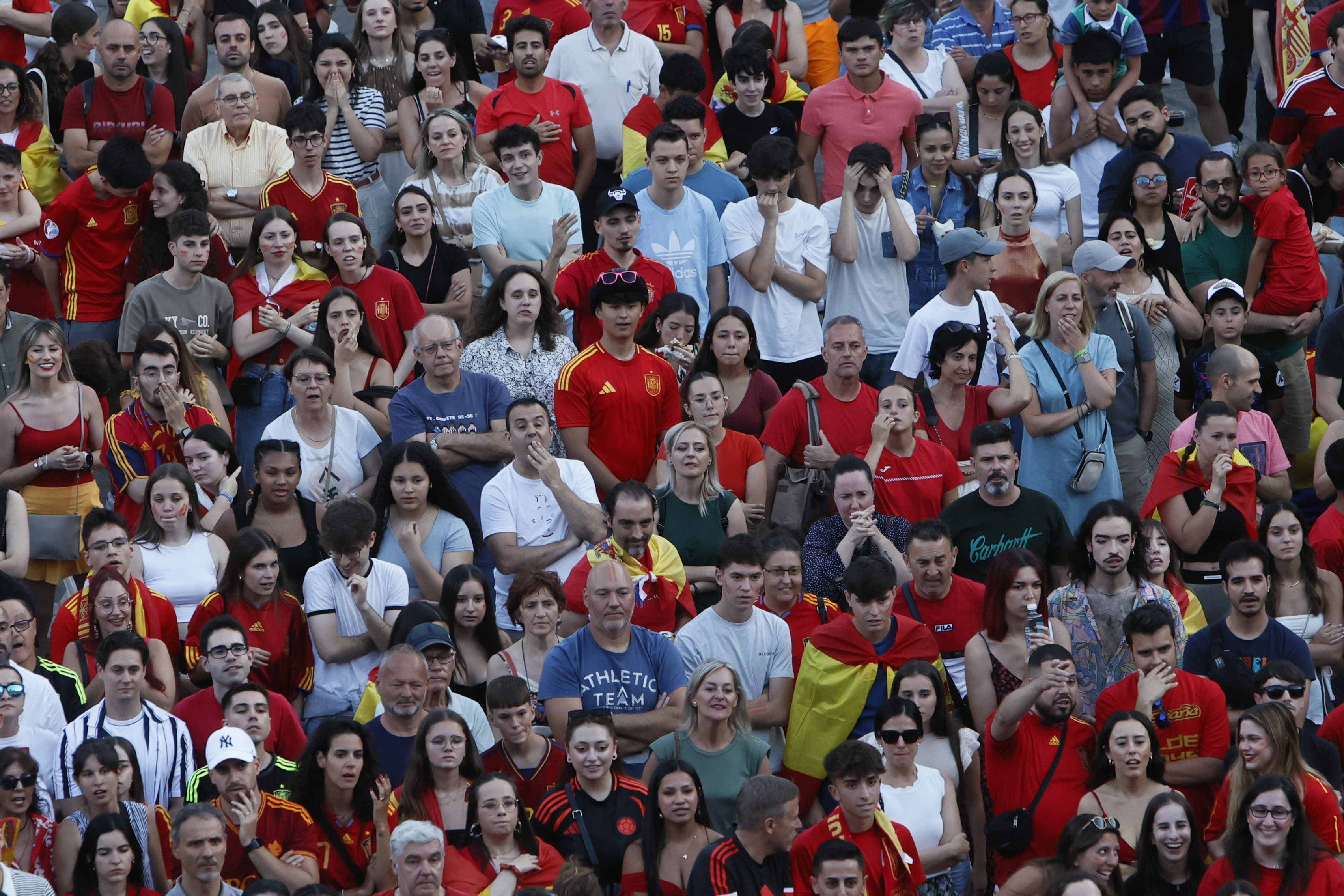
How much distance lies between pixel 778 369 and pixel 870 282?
0.74 meters

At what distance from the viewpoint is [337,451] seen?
32.3ft

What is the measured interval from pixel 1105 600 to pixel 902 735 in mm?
1356

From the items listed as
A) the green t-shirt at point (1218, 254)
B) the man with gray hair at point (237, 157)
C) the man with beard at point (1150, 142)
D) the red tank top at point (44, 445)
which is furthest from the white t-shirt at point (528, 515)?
the man with beard at point (1150, 142)

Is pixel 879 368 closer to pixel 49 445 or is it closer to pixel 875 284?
pixel 875 284

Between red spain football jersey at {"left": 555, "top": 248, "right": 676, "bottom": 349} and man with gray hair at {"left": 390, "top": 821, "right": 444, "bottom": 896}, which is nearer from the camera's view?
man with gray hair at {"left": 390, "top": 821, "right": 444, "bottom": 896}

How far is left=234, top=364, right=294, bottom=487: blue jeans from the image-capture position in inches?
423

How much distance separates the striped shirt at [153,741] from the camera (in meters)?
8.13

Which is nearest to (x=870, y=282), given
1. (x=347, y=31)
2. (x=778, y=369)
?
(x=778, y=369)

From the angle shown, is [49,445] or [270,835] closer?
[270,835]

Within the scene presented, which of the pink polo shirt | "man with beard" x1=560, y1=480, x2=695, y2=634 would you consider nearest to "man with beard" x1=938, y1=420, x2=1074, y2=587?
"man with beard" x1=560, y1=480, x2=695, y2=634

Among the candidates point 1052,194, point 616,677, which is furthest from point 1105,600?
point 1052,194

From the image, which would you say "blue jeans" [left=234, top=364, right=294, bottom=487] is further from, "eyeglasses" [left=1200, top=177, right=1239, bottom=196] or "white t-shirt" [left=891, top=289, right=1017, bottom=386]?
"eyeglasses" [left=1200, top=177, right=1239, bottom=196]

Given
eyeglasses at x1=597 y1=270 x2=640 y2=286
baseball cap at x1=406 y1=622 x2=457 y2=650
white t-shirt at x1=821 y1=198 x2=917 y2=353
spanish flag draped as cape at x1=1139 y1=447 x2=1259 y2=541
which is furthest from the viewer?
white t-shirt at x1=821 y1=198 x2=917 y2=353

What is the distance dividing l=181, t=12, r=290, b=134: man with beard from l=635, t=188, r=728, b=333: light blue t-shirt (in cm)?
Result: 274
